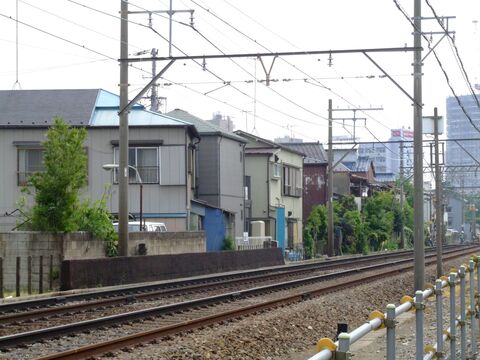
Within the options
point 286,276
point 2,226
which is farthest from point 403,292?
point 2,226

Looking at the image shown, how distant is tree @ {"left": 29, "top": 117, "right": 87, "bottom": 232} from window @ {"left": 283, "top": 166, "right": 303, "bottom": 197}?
107ft

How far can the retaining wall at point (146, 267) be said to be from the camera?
80.1 ft

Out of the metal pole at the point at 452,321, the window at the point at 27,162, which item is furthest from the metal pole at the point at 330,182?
the metal pole at the point at 452,321

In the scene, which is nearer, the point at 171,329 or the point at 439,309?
the point at 439,309

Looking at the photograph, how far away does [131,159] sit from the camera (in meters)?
40.9

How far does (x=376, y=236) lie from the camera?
70.8 metres

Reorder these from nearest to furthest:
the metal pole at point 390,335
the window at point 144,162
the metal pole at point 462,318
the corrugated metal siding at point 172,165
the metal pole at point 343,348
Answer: the metal pole at point 343,348
the metal pole at point 390,335
the metal pole at point 462,318
the corrugated metal siding at point 172,165
the window at point 144,162

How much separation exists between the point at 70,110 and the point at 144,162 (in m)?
5.26

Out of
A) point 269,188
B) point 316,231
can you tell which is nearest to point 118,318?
point 269,188

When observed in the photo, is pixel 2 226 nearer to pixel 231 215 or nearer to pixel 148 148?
pixel 148 148

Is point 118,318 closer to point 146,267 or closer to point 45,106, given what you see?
point 146,267

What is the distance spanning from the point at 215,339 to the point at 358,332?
798cm

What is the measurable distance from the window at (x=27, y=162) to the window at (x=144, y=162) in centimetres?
351

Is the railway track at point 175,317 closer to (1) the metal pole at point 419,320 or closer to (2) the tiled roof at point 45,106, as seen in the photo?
(1) the metal pole at point 419,320
